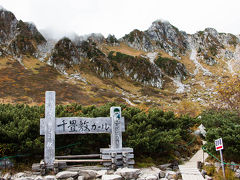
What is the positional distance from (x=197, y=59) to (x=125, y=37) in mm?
38008

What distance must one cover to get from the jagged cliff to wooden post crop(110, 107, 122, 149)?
35.0 meters

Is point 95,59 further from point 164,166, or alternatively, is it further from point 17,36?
point 164,166

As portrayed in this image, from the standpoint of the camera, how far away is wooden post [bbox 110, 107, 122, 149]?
23.7 feet

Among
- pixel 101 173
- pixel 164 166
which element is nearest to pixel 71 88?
pixel 164 166

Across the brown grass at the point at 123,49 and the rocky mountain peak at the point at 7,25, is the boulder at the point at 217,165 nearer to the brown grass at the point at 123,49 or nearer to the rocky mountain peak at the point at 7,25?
the rocky mountain peak at the point at 7,25

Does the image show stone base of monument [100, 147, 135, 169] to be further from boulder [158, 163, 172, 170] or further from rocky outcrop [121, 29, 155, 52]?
rocky outcrop [121, 29, 155, 52]

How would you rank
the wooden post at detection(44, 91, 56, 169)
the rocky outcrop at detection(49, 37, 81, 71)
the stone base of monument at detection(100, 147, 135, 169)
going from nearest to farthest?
the wooden post at detection(44, 91, 56, 169), the stone base of monument at detection(100, 147, 135, 169), the rocky outcrop at detection(49, 37, 81, 71)

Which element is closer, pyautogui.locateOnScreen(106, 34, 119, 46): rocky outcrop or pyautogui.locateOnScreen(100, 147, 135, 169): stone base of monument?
pyautogui.locateOnScreen(100, 147, 135, 169): stone base of monument

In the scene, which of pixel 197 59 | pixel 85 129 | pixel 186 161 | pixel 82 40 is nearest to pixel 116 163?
pixel 85 129

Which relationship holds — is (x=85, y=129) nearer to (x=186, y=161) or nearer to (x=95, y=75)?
(x=186, y=161)

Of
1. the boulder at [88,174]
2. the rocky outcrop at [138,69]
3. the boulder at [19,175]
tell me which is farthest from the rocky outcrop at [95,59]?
the boulder at [88,174]

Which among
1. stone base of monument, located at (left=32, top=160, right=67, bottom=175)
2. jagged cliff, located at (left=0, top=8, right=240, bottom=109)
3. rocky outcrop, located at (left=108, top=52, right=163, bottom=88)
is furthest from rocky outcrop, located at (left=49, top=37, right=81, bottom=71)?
stone base of monument, located at (left=32, top=160, right=67, bottom=175)

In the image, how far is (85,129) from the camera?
7.21 meters

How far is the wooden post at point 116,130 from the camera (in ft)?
23.7
